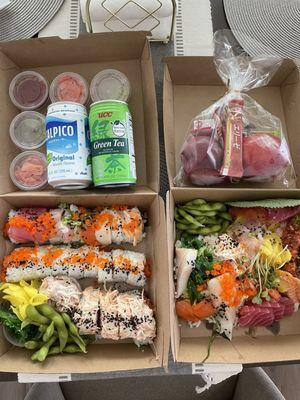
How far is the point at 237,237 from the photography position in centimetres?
120

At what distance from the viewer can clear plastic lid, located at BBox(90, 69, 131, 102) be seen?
1.27 meters

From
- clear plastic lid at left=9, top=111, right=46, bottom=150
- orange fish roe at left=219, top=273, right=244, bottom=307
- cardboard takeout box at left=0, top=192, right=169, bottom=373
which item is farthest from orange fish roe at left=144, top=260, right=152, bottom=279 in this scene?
clear plastic lid at left=9, top=111, right=46, bottom=150

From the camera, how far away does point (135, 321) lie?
3.63 feet

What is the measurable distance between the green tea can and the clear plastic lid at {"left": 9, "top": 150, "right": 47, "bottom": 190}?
8.4 inches

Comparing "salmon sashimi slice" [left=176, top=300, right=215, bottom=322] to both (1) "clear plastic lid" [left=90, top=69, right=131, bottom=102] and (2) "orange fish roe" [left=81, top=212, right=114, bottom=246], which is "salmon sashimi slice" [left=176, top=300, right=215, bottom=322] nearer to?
(2) "orange fish roe" [left=81, top=212, right=114, bottom=246]

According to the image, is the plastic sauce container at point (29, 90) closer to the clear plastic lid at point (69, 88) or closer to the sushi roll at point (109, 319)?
the clear plastic lid at point (69, 88)

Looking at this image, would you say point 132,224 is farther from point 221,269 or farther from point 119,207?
point 221,269

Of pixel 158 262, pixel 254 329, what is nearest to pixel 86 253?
pixel 158 262

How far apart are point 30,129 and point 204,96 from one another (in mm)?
561

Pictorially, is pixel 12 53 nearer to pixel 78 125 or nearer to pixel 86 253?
pixel 78 125

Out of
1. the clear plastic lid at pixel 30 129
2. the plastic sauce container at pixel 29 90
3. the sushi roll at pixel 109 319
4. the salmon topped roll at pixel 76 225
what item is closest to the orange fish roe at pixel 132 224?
the salmon topped roll at pixel 76 225

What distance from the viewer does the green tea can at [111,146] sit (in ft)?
3.47

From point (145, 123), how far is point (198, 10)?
18.6 inches

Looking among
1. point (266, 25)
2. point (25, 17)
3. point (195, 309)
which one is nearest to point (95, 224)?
point (195, 309)
